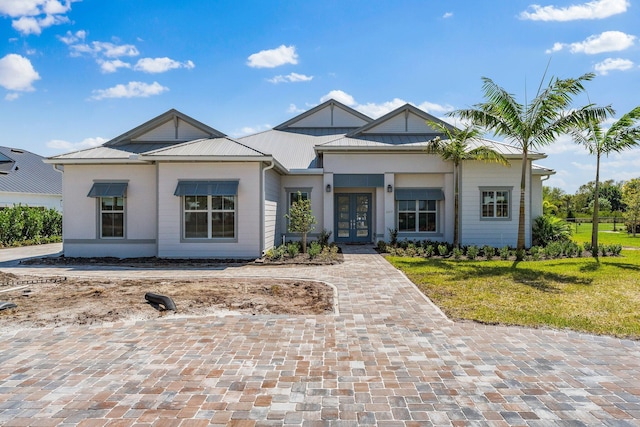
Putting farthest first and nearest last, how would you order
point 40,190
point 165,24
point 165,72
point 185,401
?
point 40,190 < point 165,72 < point 165,24 < point 185,401

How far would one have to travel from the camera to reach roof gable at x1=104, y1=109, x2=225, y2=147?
15.6 m

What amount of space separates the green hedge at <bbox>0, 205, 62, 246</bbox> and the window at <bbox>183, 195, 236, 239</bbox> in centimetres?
1192

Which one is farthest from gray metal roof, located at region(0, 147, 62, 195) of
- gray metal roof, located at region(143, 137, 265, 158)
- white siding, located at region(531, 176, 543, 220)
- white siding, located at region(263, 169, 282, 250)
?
white siding, located at region(531, 176, 543, 220)

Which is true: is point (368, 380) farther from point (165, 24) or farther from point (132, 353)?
point (165, 24)

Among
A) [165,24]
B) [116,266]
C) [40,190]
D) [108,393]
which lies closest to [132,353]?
[108,393]

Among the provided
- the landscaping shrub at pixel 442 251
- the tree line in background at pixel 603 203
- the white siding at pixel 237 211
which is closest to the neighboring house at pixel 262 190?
the white siding at pixel 237 211

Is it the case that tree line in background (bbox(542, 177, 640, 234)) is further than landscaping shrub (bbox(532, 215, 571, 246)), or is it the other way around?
tree line in background (bbox(542, 177, 640, 234))

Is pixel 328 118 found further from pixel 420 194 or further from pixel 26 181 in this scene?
pixel 26 181

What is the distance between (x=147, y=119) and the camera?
15.7 metres

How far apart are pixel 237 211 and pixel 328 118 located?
12.2m

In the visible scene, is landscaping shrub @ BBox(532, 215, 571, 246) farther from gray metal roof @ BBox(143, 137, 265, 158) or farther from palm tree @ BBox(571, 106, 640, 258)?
gray metal roof @ BBox(143, 137, 265, 158)

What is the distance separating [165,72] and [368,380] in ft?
45.8

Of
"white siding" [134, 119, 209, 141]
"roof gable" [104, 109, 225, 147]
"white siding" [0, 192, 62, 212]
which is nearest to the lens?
"roof gable" [104, 109, 225, 147]

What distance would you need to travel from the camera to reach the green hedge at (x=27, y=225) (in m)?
18.6
